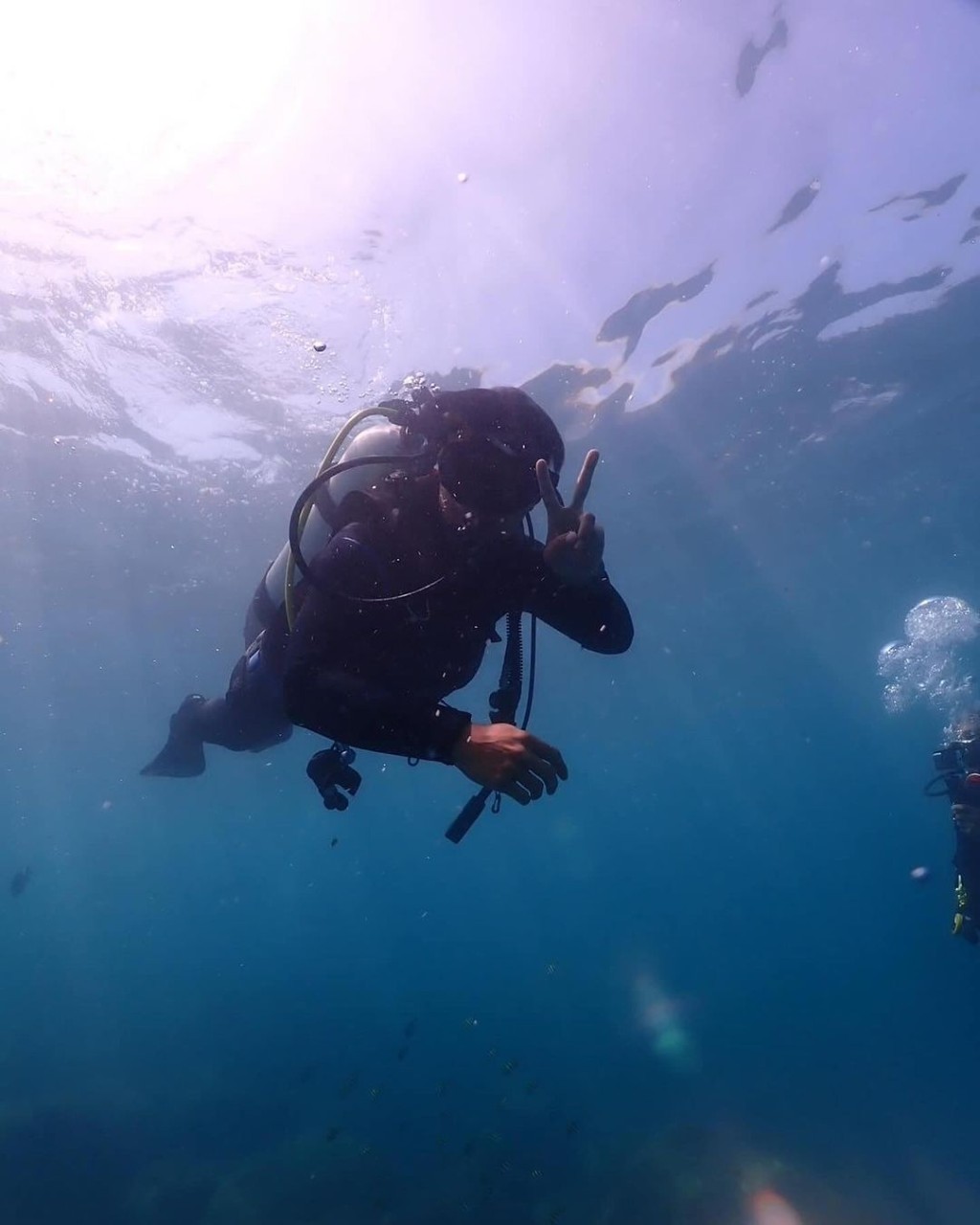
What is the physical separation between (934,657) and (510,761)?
213ft

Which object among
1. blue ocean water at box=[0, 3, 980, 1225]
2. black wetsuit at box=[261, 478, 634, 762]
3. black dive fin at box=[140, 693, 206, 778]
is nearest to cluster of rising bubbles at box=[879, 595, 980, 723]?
blue ocean water at box=[0, 3, 980, 1225]

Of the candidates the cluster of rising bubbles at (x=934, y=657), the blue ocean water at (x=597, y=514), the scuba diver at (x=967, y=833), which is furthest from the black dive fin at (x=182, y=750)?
the cluster of rising bubbles at (x=934, y=657)

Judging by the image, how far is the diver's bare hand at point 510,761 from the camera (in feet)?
8.33

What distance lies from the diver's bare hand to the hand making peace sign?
103 centimetres

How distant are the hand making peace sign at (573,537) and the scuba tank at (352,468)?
76 cm

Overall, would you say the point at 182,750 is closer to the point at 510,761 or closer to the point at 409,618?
the point at 409,618

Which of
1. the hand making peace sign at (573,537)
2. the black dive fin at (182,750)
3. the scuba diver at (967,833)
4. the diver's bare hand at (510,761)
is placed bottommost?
the scuba diver at (967,833)

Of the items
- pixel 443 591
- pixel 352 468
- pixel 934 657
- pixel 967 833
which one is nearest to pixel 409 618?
pixel 443 591

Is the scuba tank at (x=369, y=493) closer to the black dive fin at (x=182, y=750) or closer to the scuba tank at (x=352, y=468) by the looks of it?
the scuba tank at (x=352, y=468)

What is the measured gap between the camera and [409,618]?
3.24 meters

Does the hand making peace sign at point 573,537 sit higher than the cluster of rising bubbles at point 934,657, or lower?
higher

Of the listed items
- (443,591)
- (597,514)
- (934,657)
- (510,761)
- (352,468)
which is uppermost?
(352,468)

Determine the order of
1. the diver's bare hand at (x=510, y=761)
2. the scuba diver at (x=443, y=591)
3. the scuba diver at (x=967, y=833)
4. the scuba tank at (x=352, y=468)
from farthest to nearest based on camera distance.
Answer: the scuba diver at (x=967, y=833), the scuba tank at (x=352, y=468), the scuba diver at (x=443, y=591), the diver's bare hand at (x=510, y=761)

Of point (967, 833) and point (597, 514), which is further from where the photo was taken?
point (597, 514)
